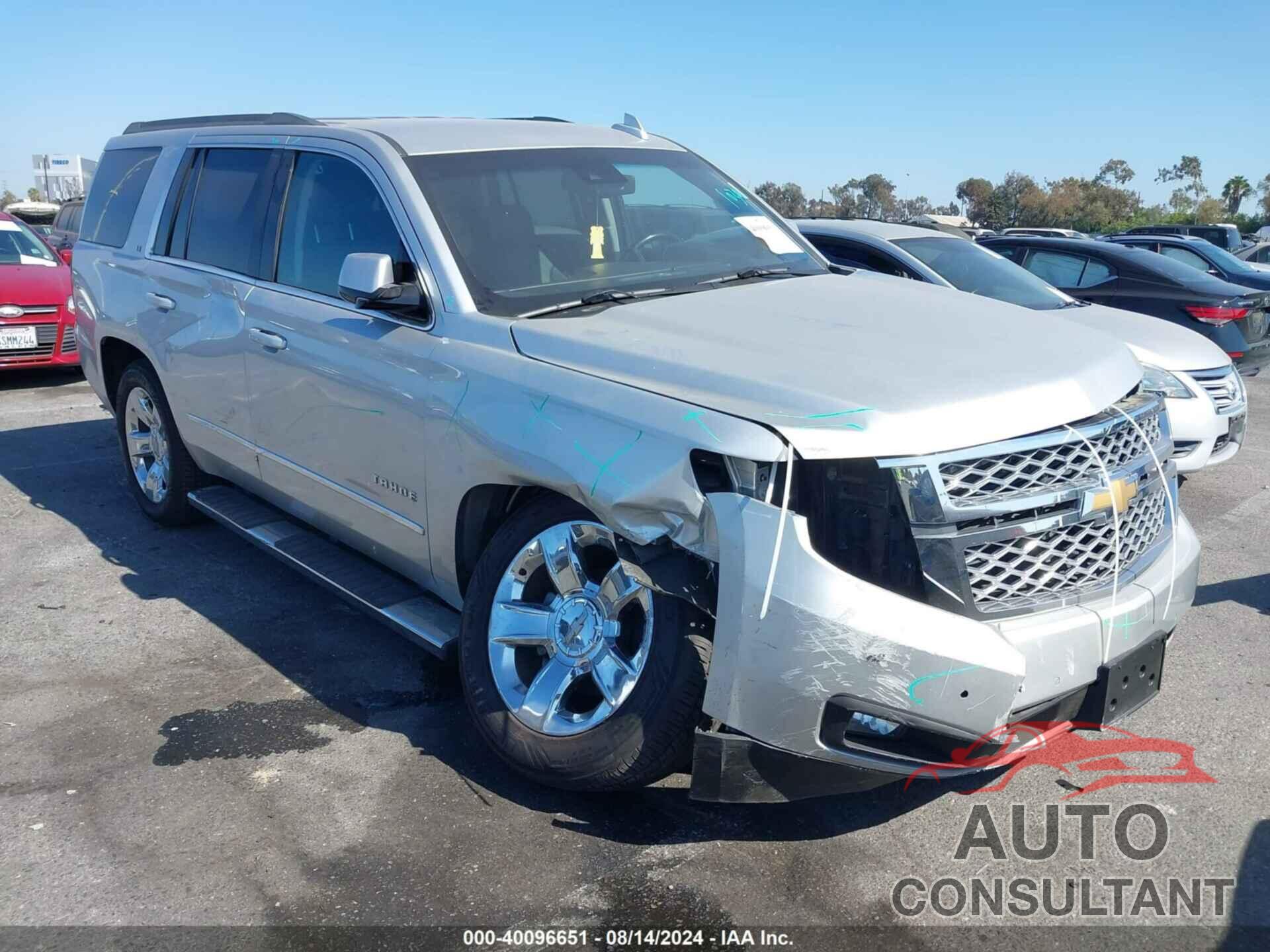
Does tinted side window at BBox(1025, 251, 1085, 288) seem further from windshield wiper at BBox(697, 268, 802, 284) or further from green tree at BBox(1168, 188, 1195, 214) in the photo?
green tree at BBox(1168, 188, 1195, 214)

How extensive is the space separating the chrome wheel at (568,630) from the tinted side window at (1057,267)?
7.88 meters

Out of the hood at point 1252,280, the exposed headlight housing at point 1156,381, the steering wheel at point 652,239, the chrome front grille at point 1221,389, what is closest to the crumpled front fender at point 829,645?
the exposed headlight housing at point 1156,381

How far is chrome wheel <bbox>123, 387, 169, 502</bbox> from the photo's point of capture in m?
5.80

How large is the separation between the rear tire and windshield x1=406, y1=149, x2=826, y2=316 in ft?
8.03

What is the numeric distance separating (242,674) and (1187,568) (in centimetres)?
338

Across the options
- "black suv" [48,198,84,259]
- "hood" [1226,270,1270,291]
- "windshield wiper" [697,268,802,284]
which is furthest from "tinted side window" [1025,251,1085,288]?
"black suv" [48,198,84,259]

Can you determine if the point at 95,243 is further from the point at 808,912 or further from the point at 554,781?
the point at 808,912

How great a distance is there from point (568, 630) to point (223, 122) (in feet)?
11.7

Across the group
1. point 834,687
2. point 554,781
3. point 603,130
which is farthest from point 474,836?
point 603,130

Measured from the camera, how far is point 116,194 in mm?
6035

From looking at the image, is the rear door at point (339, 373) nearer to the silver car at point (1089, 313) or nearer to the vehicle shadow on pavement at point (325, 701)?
the vehicle shadow on pavement at point (325, 701)

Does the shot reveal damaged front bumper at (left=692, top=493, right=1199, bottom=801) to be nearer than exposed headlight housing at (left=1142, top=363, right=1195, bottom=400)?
Yes

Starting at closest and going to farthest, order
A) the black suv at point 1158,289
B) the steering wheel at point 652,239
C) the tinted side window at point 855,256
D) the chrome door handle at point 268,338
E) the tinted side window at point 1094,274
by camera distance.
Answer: the steering wheel at point 652,239 < the chrome door handle at point 268,338 < the tinted side window at point 855,256 < the black suv at point 1158,289 < the tinted side window at point 1094,274

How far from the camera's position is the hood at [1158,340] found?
6.75 metres
